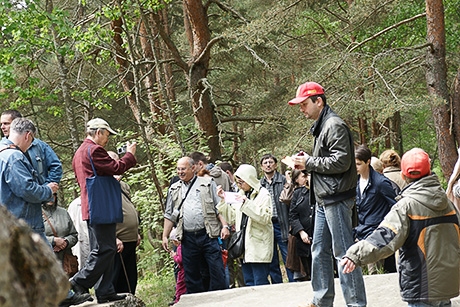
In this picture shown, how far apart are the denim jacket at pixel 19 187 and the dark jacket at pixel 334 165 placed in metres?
2.72

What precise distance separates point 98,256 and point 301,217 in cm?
316

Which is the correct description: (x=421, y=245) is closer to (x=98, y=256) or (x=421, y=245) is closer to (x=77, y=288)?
(x=98, y=256)

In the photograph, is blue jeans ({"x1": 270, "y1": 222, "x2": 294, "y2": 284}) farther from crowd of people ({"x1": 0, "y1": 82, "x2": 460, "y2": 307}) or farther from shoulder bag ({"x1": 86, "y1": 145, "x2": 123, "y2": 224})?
shoulder bag ({"x1": 86, "y1": 145, "x2": 123, "y2": 224})

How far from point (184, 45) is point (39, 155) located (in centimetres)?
1530

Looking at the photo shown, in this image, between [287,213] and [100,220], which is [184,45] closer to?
[287,213]

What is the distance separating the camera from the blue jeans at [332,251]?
4.53 metres

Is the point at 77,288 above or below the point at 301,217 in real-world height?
below

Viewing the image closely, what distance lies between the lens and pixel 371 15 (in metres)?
15.8

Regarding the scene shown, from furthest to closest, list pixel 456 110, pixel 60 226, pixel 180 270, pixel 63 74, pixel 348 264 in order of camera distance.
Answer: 1. pixel 456 110
2. pixel 63 74
3. pixel 180 270
4. pixel 60 226
5. pixel 348 264

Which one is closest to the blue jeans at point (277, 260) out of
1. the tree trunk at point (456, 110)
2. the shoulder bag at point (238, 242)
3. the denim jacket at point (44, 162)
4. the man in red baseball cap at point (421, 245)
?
the shoulder bag at point (238, 242)

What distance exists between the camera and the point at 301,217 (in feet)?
24.4

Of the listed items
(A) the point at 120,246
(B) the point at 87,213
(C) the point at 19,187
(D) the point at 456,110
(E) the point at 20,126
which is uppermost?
(D) the point at 456,110

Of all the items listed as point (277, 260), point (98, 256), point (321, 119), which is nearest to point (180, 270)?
point (277, 260)

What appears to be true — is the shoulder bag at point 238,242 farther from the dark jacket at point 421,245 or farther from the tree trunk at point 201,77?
the tree trunk at point 201,77
